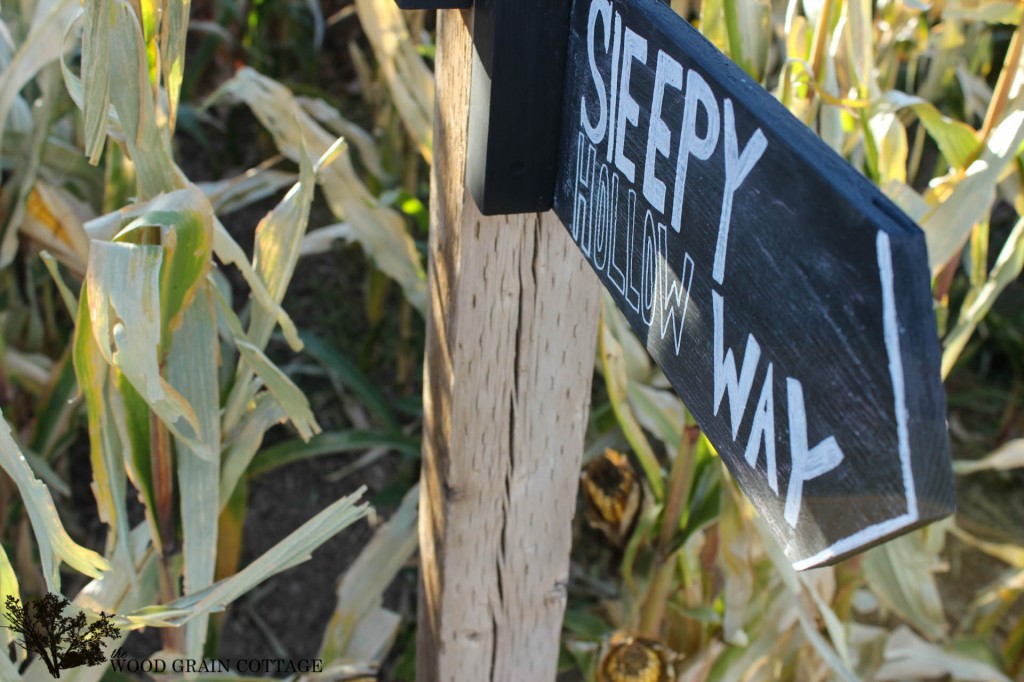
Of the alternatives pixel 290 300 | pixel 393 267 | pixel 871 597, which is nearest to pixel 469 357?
pixel 393 267

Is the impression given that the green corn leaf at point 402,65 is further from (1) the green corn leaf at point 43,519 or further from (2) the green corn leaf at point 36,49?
(1) the green corn leaf at point 43,519

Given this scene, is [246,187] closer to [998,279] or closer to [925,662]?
[998,279]

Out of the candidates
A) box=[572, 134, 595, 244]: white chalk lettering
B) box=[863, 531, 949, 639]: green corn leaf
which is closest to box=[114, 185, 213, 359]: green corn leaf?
box=[572, 134, 595, 244]: white chalk lettering

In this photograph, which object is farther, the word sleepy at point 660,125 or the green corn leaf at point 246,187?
the green corn leaf at point 246,187

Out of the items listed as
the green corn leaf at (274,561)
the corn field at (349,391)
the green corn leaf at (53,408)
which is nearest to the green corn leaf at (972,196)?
the corn field at (349,391)

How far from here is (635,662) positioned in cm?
97

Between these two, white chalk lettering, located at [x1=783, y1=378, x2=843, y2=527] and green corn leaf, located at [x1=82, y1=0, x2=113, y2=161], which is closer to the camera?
white chalk lettering, located at [x1=783, y1=378, x2=843, y2=527]

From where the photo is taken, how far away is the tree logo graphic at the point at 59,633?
68 cm

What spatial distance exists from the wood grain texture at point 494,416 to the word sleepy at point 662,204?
0.10 meters

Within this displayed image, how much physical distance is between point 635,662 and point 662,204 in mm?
609

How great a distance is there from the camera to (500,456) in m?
0.74

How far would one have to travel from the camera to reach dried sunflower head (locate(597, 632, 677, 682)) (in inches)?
38.0

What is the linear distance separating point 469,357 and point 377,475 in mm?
1016

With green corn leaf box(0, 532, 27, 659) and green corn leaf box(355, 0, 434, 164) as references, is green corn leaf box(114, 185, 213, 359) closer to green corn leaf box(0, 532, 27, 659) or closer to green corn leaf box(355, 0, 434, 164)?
green corn leaf box(0, 532, 27, 659)
